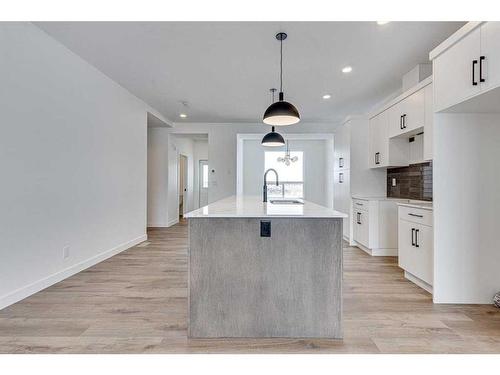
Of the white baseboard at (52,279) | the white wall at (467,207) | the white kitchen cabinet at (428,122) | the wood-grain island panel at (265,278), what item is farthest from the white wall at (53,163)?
the white kitchen cabinet at (428,122)

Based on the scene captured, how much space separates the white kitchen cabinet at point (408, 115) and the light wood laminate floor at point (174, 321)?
179cm

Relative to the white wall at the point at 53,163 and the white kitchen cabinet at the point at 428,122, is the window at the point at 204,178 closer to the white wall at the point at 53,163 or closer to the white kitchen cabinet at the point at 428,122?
the white wall at the point at 53,163

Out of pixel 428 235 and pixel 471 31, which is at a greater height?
pixel 471 31

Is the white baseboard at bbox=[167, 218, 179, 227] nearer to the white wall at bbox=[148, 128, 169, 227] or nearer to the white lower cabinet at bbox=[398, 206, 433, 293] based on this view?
the white wall at bbox=[148, 128, 169, 227]

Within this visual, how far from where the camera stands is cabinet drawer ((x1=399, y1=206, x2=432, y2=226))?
9.09 feet

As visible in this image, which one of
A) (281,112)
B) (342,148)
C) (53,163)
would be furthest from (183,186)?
(281,112)

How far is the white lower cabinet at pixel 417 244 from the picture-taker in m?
2.77

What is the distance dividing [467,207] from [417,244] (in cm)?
62

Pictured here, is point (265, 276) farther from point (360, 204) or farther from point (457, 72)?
point (360, 204)

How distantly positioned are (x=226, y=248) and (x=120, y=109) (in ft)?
11.5

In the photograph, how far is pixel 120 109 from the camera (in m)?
4.47

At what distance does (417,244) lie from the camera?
9.68 ft
